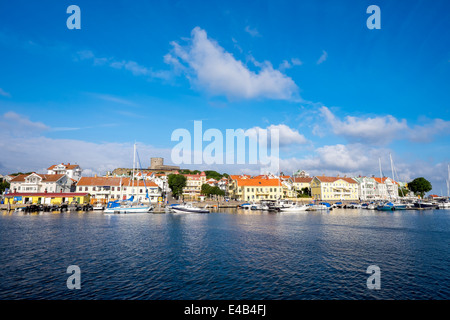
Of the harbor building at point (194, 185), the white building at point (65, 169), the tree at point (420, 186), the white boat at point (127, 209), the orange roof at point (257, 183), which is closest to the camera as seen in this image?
the white boat at point (127, 209)

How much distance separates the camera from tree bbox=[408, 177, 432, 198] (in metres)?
127

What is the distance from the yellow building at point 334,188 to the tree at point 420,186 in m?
32.8

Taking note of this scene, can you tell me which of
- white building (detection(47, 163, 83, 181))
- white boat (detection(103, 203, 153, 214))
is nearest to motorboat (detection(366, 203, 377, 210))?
white boat (detection(103, 203, 153, 214))

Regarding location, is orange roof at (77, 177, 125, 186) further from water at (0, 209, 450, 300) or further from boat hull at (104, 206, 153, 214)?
water at (0, 209, 450, 300)

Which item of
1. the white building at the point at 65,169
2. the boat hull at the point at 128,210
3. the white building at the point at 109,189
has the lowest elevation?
the boat hull at the point at 128,210

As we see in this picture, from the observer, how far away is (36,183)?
88.2 metres

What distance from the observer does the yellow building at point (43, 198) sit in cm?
8194

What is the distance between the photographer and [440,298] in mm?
14023

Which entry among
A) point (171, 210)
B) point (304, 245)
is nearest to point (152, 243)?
point (304, 245)

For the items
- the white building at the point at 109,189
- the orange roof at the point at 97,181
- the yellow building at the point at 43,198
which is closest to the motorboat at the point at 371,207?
the white building at the point at 109,189

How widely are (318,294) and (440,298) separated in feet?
20.6

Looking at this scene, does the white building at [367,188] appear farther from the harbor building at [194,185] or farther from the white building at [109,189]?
the white building at [109,189]

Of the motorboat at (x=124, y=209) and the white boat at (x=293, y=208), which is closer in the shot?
the motorboat at (x=124, y=209)

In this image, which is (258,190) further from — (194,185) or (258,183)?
(194,185)
